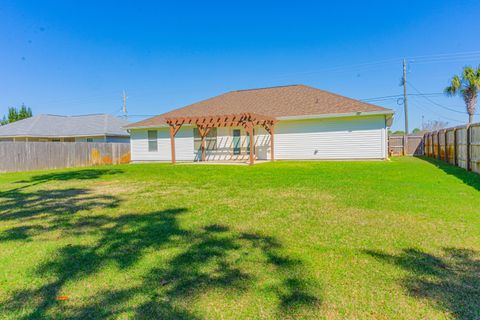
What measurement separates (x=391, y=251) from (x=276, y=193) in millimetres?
3748

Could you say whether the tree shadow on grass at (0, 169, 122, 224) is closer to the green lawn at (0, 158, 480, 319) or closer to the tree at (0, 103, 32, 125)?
the green lawn at (0, 158, 480, 319)

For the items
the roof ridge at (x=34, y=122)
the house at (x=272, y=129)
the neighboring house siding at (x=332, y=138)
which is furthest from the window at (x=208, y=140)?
the roof ridge at (x=34, y=122)

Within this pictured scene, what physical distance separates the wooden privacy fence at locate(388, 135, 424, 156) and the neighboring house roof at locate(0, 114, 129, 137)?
2176 centimetres

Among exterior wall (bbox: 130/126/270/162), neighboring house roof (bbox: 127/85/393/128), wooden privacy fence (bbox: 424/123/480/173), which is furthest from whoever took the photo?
exterior wall (bbox: 130/126/270/162)

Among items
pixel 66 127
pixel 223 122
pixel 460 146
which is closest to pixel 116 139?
pixel 66 127

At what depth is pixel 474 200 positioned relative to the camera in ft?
18.7

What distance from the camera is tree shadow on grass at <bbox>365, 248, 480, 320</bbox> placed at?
2.27m

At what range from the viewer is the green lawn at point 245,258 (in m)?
2.31

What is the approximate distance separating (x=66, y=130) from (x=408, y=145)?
1130 inches

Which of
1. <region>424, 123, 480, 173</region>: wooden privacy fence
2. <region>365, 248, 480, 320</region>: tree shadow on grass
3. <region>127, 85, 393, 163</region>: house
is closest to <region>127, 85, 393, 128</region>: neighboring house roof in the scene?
<region>127, 85, 393, 163</region>: house

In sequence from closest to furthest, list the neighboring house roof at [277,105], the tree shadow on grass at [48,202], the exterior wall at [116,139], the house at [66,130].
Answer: the tree shadow on grass at [48,202]
the neighboring house roof at [277,105]
the house at [66,130]
the exterior wall at [116,139]

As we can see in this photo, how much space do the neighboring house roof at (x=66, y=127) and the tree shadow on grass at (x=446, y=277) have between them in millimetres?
24929

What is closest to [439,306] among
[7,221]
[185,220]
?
[185,220]

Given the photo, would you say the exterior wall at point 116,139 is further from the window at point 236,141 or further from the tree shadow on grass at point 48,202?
the tree shadow on grass at point 48,202
